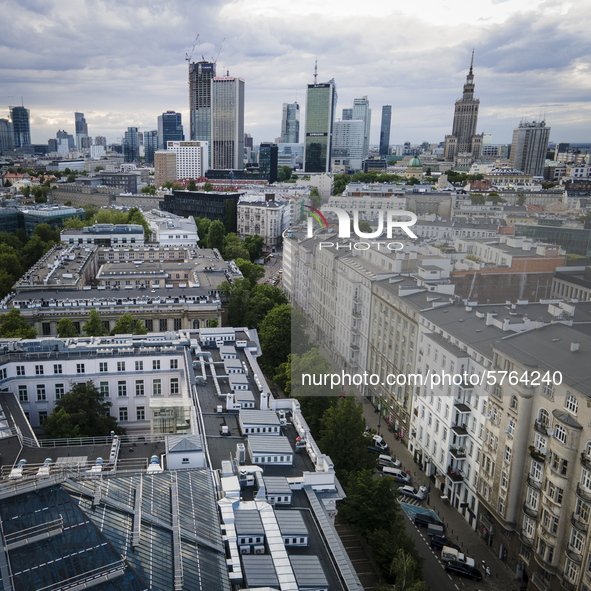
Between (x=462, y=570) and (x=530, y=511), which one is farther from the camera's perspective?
(x=462, y=570)

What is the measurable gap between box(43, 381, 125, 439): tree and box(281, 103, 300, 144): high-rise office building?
6554 inches

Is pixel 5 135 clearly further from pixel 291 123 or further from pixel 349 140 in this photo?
pixel 349 140

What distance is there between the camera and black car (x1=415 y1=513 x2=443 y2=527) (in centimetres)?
1675

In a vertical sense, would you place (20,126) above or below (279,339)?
above

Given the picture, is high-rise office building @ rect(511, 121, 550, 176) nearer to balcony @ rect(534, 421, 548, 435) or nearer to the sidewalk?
the sidewalk

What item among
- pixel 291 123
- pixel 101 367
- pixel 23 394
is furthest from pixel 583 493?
pixel 291 123

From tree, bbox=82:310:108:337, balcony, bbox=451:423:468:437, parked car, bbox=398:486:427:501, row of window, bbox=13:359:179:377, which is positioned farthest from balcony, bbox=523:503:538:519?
tree, bbox=82:310:108:337

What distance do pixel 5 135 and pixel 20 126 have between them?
633cm

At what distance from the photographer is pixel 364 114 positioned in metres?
148

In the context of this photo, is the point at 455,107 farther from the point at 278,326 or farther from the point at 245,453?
the point at 245,453

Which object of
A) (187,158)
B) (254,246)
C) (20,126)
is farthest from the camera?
(20,126)

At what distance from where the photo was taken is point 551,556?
1360cm

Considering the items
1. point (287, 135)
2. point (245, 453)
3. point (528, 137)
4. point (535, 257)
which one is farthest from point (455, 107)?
point (287, 135)

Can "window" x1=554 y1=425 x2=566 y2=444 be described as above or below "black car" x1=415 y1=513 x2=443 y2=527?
above
